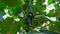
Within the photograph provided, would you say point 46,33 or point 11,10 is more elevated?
point 11,10

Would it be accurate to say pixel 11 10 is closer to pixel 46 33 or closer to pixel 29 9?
pixel 29 9

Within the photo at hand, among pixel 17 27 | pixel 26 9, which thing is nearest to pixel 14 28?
pixel 17 27

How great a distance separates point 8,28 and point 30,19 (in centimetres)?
11

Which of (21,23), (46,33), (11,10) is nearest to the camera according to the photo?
(46,33)

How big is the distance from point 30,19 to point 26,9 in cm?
8

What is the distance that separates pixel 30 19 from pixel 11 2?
135 mm

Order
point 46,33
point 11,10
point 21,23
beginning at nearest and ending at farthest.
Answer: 1. point 46,33
2. point 21,23
3. point 11,10

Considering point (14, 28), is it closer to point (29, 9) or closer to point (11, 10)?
point (29, 9)

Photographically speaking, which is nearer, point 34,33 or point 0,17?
point 34,33

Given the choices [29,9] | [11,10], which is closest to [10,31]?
[29,9]

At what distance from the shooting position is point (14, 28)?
68cm

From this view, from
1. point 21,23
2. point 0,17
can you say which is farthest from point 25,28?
point 0,17

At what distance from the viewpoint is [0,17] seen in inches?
31.1

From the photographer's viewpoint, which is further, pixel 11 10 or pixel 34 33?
pixel 11 10
